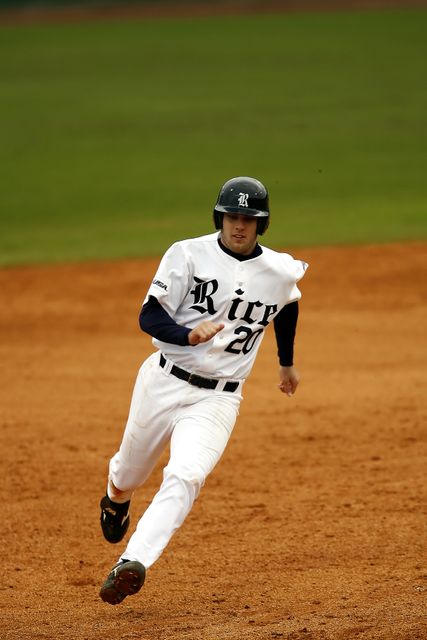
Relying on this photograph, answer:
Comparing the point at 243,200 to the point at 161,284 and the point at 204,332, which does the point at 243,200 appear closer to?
the point at 161,284

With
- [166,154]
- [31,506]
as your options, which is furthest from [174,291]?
[166,154]

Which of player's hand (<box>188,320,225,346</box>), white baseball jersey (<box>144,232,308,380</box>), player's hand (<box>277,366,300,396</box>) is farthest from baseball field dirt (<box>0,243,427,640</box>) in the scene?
player's hand (<box>188,320,225,346</box>)

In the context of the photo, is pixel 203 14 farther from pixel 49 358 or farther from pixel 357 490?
pixel 357 490

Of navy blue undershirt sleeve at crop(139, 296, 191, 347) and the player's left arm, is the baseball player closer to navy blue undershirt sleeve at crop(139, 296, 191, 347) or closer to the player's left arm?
navy blue undershirt sleeve at crop(139, 296, 191, 347)

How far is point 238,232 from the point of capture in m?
5.45

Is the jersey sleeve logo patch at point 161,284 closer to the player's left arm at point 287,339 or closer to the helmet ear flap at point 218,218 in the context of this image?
the helmet ear flap at point 218,218

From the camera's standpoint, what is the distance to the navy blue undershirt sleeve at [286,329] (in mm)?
5902

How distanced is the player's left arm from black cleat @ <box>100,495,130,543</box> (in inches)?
44.9

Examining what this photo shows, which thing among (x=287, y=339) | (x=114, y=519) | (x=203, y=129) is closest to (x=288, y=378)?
(x=287, y=339)

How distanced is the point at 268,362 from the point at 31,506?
3657 mm

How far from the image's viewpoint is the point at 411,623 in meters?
5.23

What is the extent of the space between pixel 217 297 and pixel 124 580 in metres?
1.44

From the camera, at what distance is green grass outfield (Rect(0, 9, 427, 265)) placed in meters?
15.4

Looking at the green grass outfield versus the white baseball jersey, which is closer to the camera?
the white baseball jersey
